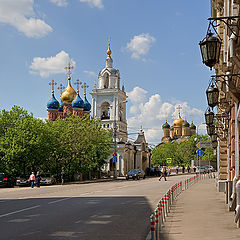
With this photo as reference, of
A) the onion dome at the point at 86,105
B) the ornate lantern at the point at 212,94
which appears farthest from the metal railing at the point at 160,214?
the onion dome at the point at 86,105

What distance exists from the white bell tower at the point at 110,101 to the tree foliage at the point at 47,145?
28.5 meters

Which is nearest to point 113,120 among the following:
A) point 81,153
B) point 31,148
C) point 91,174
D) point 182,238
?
point 91,174

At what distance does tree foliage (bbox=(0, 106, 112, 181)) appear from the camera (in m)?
39.5

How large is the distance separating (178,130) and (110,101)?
80.4 m

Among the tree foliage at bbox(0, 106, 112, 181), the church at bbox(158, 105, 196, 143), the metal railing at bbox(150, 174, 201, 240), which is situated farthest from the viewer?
the church at bbox(158, 105, 196, 143)

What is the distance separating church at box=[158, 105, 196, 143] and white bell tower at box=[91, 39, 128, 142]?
6534 centimetres

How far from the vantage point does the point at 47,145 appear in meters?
42.0

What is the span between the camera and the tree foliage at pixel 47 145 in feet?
130

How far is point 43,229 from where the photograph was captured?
36.8 feet

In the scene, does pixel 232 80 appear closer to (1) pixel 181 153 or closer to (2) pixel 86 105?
(2) pixel 86 105

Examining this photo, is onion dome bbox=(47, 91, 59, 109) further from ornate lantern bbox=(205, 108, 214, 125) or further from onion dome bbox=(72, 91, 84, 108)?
ornate lantern bbox=(205, 108, 214, 125)

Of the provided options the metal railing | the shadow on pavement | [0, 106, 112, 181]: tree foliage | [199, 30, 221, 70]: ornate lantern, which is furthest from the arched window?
[199, 30, 221, 70]: ornate lantern

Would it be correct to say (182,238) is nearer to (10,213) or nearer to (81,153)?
(10,213)

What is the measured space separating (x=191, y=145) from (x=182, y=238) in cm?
10032
